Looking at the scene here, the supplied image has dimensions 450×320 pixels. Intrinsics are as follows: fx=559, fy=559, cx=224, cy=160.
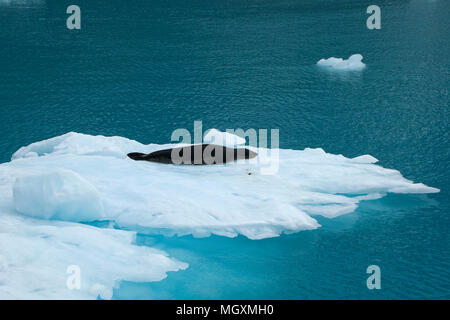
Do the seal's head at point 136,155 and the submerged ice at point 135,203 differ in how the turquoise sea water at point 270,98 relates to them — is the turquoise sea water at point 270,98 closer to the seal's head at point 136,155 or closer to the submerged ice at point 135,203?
the submerged ice at point 135,203

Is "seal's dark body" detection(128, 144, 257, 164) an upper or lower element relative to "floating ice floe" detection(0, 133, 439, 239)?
upper

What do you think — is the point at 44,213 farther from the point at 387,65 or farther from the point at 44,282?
the point at 387,65

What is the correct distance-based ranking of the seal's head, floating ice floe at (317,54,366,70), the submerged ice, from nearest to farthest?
the submerged ice < the seal's head < floating ice floe at (317,54,366,70)


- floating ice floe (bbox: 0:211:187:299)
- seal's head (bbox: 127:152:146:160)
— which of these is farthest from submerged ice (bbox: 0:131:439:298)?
seal's head (bbox: 127:152:146:160)

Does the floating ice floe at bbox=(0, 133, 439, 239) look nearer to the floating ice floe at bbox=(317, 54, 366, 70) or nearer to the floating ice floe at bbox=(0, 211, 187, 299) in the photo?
the floating ice floe at bbox=(0, 211, 187, 299)

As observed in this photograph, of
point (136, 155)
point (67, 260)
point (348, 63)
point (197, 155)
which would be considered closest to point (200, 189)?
point (197, 155)

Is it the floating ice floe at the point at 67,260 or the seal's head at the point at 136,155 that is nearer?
the floating ice floe at the point at 67,260

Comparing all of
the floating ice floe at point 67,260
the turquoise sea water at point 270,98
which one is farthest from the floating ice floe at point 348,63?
the floating ice floe at point 67,260
